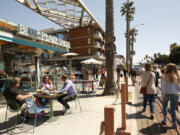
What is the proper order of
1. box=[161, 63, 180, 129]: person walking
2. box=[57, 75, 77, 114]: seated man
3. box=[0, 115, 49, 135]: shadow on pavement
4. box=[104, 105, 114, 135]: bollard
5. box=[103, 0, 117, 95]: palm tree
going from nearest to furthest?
1. box=[104, 105, 114, 135]: bollard
2. box=[161, 63, 180, 129]: person walking
3. box=[0, 115, 49, 135]: shadow on pavement
4. box=[57, 75, 77, 114]: seated man
5. box=[103, 0, 117, 95]: palm tree

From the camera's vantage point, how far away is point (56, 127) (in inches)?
143

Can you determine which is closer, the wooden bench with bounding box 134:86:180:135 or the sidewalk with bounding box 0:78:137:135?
the wooden bench with bounding box 134:86:180:135

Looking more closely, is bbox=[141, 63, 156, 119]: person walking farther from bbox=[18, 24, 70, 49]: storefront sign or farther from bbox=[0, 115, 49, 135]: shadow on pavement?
bbox=[18, 24, 70, 49]: storefront sign

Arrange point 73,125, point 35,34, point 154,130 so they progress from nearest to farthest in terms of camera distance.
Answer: point 154,130 → point 73,125 → point 35,34

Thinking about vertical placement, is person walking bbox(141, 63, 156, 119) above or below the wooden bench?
above

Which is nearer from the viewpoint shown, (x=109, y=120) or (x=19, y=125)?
(x=109, y=120)

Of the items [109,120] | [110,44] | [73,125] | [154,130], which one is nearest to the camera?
[109,120]

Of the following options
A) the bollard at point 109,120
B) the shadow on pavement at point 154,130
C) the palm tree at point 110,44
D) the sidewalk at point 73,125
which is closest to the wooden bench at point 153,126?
Answer: the shadow on pavement at point 154,130

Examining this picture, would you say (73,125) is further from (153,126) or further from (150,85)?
(150,85)

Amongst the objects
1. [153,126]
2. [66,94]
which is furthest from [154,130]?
[66,94]

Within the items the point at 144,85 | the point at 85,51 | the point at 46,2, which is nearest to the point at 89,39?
the point at 85,51

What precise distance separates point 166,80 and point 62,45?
961cm

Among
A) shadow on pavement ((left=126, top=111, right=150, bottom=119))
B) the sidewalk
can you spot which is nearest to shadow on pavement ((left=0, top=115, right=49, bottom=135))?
the sidewalk

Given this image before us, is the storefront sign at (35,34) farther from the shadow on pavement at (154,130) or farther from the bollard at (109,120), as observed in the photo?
the shadow on pavement at (154,130)
